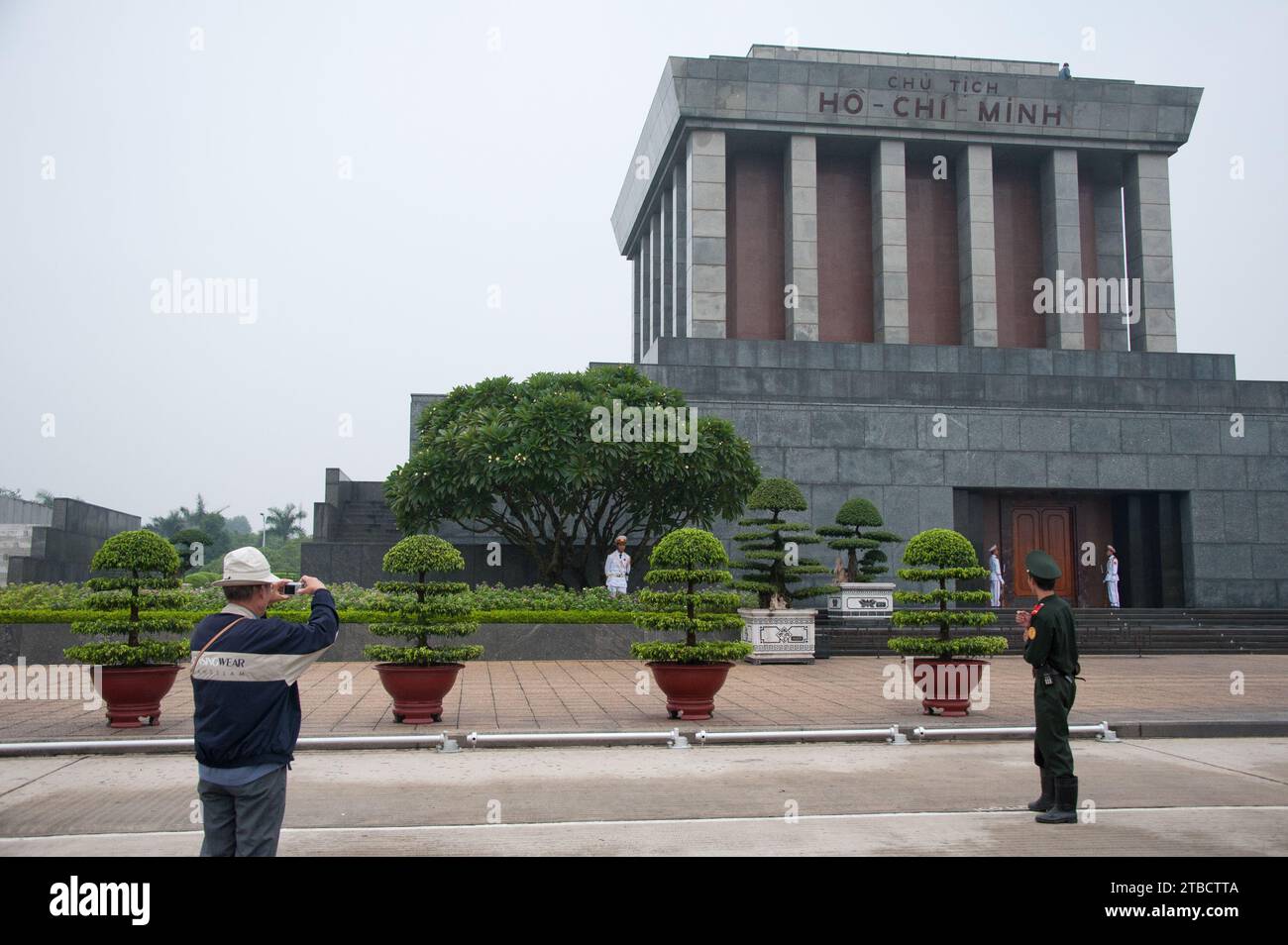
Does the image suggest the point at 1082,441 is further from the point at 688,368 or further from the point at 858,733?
the point at 858,733

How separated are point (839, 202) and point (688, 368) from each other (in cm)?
914

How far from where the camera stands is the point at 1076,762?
10.2m

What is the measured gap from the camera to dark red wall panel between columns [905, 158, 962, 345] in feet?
111

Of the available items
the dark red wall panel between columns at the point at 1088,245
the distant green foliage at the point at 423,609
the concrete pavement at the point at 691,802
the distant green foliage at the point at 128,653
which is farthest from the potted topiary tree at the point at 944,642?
the dark red wall panel between columns at the point at 1088,245

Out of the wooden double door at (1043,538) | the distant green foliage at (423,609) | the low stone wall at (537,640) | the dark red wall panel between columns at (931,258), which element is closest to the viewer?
the distant green foliage at (423,609)

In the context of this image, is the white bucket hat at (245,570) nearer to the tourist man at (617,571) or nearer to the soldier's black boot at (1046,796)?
the soldier's black boot at (1046,796)

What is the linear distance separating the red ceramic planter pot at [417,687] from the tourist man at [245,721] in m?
7.13

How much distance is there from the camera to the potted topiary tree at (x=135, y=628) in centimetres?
1168

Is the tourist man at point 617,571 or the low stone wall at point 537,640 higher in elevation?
the tourist man at point 617,571

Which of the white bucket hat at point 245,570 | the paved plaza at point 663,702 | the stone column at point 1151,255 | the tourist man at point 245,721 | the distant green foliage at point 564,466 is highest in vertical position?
the stone column at point 1151,255

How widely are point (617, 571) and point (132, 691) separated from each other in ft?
39.0

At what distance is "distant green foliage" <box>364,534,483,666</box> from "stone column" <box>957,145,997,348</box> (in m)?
23.8

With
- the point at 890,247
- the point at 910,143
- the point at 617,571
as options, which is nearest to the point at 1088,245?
the point at 910,143
